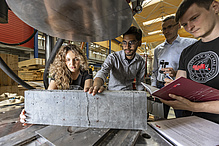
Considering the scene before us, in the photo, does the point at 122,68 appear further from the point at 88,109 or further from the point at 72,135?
the point at 72,135

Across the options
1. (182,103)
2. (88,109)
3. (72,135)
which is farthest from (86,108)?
(182,103)

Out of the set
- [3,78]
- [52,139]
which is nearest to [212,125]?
[52,139]

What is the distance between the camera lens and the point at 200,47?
2.53 feet

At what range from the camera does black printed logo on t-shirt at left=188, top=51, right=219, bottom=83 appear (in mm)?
679

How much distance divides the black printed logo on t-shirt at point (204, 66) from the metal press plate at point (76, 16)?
2.02 feet

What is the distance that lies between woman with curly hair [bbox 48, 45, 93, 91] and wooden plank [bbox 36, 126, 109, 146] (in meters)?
0.66

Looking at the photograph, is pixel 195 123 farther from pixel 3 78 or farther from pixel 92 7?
pixel 3 78

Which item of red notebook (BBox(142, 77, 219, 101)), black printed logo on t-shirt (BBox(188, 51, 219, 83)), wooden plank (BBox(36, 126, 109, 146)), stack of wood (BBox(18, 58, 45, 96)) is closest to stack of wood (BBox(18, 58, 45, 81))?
stack of wood (BBox(18, 58, 45, 96))

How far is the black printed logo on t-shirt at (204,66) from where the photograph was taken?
2.23ft

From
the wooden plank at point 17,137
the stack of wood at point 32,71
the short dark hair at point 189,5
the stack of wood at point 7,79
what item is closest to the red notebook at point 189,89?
the short dark hair at point 189,5

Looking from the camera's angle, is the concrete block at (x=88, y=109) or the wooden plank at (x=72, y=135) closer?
the wooden plank at (x=72, y=135)

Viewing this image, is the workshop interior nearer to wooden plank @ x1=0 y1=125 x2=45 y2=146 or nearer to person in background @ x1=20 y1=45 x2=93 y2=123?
wooden plank @ x1=0 y1=125 x2=45 y2=146

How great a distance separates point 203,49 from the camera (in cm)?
75

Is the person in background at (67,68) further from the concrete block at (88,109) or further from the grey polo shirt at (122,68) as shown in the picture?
the concrete block at (88,109)
